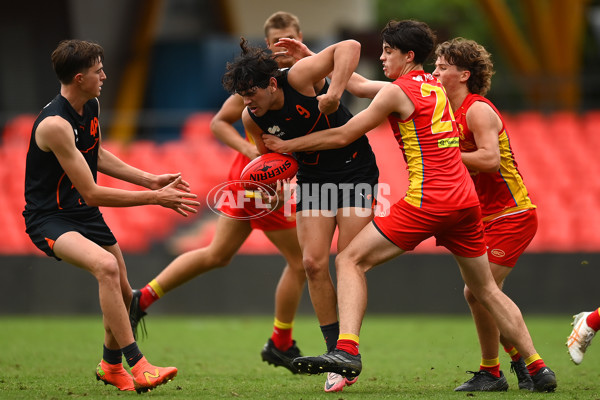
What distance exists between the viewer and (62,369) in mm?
6605

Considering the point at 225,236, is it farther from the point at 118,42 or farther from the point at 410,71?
the point at 118,42

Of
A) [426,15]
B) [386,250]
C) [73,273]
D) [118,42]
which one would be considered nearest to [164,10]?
[118,42]

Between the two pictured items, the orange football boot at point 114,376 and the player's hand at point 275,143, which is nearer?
the player's hand at point 275,143

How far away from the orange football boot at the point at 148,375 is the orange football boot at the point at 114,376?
0.44 m

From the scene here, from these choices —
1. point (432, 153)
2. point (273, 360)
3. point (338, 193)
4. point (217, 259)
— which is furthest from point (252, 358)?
point (432, 153)

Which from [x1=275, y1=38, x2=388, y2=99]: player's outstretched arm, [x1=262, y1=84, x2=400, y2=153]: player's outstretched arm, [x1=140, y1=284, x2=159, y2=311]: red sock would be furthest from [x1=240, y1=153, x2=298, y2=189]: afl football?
[x1=140, y1=284, x2=159, y2=311]: red sock

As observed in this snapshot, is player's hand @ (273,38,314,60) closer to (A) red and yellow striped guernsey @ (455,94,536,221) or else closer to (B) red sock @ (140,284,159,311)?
(A) red and yellow striped guernsey @ (455,94,536,221)

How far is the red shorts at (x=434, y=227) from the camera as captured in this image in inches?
207

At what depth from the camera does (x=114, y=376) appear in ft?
18.8

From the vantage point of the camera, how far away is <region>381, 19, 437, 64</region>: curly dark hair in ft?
17.7

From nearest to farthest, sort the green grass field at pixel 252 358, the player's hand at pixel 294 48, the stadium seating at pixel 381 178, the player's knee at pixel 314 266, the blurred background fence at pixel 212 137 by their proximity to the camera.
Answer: the green grass field at pixel 252 358, the player's knee at pixel 314 266, the player's hand at pixel 294 48, the blurred background fence at pixel 212 137, the stadium seating at pixel 381 178

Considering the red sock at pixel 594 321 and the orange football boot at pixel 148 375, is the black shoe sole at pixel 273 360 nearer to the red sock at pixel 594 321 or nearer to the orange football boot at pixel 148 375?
the orange football boot at pixel 148 375

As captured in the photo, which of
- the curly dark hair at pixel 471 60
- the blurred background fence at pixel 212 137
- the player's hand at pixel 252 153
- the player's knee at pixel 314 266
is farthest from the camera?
the blurred background fence at pixel 212 137

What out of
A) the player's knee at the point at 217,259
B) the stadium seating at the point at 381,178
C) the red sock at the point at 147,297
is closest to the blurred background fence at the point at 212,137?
the stadium seating at the point at 381,178
